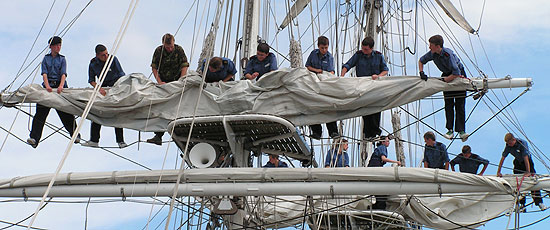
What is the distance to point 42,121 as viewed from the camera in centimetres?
1639

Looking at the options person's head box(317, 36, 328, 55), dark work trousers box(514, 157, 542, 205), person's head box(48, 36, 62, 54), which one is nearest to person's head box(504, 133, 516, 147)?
dark work trousers box(514, 157, 542, 205)

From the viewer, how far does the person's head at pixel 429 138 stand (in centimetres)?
1730

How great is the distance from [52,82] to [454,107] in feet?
20.0

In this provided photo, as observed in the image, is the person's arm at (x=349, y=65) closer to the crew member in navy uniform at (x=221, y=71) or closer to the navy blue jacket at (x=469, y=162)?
the crew member in navy uniform at (x=221, y=71)

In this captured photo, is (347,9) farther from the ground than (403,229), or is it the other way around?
(347,9)

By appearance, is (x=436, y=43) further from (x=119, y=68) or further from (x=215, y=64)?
(x=119, y=68)

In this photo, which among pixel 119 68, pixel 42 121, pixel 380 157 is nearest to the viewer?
pixel 42 121

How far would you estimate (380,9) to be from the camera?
87.4 ft

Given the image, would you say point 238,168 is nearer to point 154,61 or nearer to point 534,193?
point 154,61

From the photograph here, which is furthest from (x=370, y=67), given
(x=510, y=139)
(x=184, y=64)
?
(x=184, y=64)

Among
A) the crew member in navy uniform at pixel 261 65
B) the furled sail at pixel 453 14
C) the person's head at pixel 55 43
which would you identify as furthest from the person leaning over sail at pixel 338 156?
the furled sail at pixel 453 14

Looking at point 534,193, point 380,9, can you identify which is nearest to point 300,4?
point 380,9

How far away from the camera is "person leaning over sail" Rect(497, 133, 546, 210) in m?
16.8

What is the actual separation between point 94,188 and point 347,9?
11.9 meters
